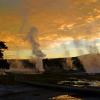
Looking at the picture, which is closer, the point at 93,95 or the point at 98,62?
the point at 93,95

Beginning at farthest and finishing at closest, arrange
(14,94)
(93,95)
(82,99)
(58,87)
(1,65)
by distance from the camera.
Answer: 1. (1,65)
2. (58,87)
3. (14,94)
4. (93,95)
5. (82,99)

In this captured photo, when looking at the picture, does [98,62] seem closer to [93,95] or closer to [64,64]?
[64,64]

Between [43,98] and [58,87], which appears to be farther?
[58,87]

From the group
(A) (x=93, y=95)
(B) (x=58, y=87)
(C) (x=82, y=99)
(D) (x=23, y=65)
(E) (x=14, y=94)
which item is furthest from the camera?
(D) (x=23, y=65)

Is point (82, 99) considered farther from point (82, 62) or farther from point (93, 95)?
point (82, 62)

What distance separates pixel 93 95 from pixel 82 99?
219cm

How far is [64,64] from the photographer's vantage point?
80.2 m

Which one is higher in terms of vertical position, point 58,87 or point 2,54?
point 2,54

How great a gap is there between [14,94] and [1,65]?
53.4 metres

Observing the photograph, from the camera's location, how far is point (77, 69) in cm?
7375

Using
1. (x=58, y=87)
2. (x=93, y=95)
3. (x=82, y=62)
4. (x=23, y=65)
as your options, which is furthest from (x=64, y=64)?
(x=93, y=95)

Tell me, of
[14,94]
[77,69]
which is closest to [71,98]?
[14,94]

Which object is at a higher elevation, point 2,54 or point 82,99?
point 2,54

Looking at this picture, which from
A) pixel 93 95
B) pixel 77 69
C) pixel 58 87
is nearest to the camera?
pixel 93 95
